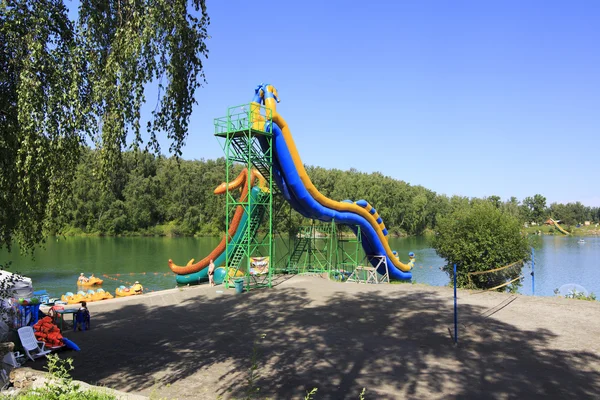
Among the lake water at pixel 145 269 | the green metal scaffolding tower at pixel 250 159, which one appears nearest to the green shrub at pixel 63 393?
the green metal scaffolding tower at pixel 250 159

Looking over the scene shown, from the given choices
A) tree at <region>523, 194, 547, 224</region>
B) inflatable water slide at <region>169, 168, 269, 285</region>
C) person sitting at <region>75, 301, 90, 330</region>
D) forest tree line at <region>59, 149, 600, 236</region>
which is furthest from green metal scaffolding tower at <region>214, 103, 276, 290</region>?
tree at <region>523, 194, 547, 224</region>

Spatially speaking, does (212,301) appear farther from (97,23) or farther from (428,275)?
(428,275)

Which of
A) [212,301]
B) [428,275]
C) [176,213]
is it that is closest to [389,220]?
[176,213]

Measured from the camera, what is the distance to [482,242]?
17516 millimetres

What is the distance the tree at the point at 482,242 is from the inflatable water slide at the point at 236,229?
8.33m

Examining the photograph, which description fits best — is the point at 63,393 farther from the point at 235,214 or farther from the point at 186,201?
the point at 186,201

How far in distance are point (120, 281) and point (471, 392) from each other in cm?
2290

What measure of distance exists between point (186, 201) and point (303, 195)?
175ft

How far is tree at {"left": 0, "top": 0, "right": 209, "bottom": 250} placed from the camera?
5.95 m

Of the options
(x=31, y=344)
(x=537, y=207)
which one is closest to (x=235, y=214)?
(x=31, y=344)

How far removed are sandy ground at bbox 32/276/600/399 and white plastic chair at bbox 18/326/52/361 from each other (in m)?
0.53

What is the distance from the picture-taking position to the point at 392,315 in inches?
500

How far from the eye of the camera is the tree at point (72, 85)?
5.95 metres

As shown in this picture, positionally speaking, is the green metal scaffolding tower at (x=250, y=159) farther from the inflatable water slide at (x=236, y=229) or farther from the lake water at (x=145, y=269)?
the lake water at (x=145, y=269)
